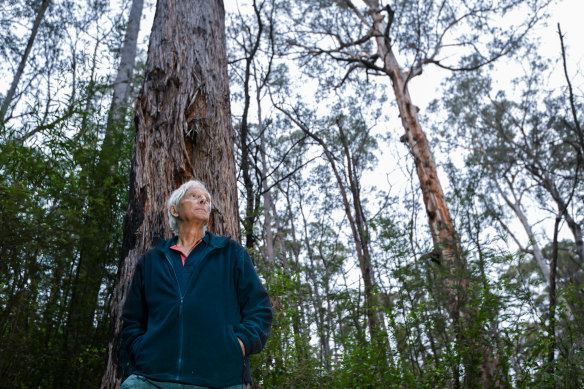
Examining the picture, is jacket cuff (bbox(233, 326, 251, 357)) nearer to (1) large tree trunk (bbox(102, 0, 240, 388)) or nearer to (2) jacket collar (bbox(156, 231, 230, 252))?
(2) jacket collar (bbox(156, 231, 230, 252))

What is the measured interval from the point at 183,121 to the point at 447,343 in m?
2.55

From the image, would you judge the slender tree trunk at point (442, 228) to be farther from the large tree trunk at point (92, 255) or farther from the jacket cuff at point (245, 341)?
the large tree trunk at point (92, 255)

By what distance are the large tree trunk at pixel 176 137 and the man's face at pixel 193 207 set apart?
36cm

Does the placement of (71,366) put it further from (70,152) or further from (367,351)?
(367,351)

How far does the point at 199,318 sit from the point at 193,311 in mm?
29

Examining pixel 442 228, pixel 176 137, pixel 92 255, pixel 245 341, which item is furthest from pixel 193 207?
pixel 442 228

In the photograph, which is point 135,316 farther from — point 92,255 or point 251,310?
point 92,255

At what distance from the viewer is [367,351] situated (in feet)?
12.1

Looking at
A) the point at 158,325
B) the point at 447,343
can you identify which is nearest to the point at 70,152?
the point at 158,325

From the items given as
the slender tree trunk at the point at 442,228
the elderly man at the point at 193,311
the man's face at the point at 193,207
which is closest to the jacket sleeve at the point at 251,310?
the elderly man at the point at 193,311

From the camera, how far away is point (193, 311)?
1434mm

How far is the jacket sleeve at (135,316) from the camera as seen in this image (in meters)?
1.48

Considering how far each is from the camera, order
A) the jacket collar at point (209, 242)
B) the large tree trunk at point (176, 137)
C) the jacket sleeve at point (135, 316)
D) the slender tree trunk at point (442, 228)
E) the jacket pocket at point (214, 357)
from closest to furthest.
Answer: the jacket pocket at point (214, 357), the jacket sleeve at point (135, 316), the jacket collar at point (209, 242), the large tree trunk at point (176, 137), the slender tree trunk at point (442, 228)

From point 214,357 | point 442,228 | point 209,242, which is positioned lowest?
point 214,357
